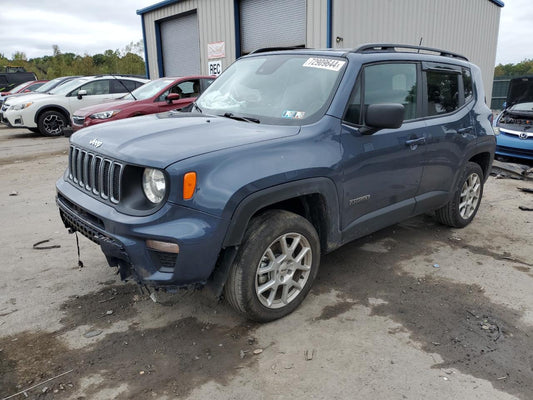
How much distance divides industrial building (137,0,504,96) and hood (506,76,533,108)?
3879 mm

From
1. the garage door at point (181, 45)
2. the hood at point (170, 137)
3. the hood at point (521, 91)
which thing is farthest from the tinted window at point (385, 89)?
the garage door at point (181, 45)

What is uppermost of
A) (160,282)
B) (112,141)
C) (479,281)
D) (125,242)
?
(112,141)

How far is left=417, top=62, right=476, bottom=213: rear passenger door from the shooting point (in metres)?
4.04

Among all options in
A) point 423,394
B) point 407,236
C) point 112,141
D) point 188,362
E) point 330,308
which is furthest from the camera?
point 407,236

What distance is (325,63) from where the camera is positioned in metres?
3.45

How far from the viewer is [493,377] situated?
99.7 inches

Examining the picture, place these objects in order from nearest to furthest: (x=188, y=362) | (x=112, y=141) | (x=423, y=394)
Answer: (x=423, y=394), (x=188, y=362), (x=112, y=141)

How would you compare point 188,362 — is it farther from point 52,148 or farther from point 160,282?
point 52,148

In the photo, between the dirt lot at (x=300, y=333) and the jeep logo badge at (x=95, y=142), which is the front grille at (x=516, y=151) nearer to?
the dirt lot at (x=300, y=333)

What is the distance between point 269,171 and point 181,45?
16.1m

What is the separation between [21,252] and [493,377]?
422cm

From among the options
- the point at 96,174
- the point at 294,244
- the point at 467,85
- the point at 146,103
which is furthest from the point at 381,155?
the point at 146,103

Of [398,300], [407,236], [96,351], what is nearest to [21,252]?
[96,351]

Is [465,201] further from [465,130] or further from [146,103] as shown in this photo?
[146,103]
